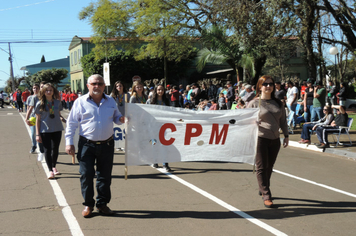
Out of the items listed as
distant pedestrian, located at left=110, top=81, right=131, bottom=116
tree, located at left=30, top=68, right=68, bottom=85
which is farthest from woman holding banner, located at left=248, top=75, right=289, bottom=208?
tree, located at left=30, top=68, right=68, bottom=85

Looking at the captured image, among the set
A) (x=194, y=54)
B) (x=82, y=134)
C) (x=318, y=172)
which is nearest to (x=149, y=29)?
(x=194, y=54)

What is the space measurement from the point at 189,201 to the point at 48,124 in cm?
327

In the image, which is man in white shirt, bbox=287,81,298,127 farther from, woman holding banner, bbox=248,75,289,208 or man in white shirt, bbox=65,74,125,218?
man in white shirt, bbox=65,74,125,218

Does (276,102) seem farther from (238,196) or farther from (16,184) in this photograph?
(16,184)

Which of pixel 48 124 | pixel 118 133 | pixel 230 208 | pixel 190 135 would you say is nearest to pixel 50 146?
pixel 48 124

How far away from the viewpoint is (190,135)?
5973mm

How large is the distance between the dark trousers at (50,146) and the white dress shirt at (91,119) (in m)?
2.51

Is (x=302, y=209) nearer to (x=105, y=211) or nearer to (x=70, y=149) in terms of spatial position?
(x=105, y=211)

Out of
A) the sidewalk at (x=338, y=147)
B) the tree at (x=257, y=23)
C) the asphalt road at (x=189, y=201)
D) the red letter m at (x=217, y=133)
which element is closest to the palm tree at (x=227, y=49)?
the tree at (x=257, y=23)

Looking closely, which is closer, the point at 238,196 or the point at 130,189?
the point at 238,196

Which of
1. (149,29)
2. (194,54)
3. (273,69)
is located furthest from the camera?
(194,54)

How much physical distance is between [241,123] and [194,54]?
41304 millimetres

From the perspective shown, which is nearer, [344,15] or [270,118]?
[270,118]

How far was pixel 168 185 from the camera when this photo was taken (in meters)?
6.91
